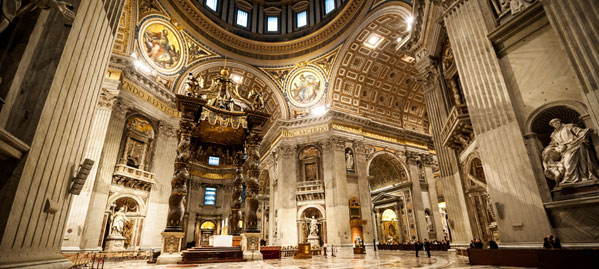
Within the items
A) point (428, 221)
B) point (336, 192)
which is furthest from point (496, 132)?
point (428, 221)

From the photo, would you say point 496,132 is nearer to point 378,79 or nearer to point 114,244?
point 378,79

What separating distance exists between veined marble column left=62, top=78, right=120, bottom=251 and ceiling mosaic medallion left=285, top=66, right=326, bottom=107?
11.7m

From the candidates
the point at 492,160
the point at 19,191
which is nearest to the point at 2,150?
the point at 19,191

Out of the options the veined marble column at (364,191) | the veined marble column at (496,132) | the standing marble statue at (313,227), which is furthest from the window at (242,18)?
the veined marble column at (496,132)

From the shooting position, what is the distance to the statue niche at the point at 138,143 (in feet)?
48.8

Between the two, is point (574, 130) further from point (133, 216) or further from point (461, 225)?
point (133, 216)

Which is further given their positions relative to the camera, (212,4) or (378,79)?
(378,79)

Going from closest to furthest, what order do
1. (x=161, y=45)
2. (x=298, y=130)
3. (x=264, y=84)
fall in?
(x=161, y=45) < (x=298, y=130) < (x=264, y=84)

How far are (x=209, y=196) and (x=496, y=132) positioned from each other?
23.1m

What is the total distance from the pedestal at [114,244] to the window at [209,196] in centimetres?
1105

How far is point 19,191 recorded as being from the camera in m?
3.21

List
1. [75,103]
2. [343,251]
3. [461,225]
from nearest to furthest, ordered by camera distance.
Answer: [75,103]
[461,225]
[343,251]

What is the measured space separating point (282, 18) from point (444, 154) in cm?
1732

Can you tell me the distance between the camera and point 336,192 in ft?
57.1
